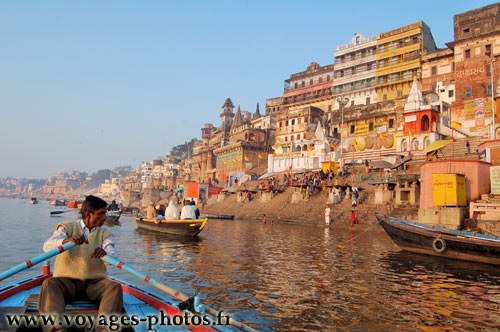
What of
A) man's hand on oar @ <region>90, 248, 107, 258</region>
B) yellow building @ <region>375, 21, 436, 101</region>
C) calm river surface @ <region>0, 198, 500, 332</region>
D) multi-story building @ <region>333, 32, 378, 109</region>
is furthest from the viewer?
multi-story building @ <region>333, 32, 378, 109</region>

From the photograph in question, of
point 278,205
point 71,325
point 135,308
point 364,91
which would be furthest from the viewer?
point 364,91

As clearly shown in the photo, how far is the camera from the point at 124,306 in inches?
185

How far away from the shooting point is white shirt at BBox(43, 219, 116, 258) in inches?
170

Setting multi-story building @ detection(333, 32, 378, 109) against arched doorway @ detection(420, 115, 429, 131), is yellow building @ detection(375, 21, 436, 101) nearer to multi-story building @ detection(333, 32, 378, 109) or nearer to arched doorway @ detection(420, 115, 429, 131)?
multi-story building @ detection(333, 32, 378, 109)

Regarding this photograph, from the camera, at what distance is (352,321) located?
6488 mm

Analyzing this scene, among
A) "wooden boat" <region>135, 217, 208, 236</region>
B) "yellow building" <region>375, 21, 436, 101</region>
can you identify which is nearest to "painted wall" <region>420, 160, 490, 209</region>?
"wooden boat" <region>135, 217, 208, 236</region>

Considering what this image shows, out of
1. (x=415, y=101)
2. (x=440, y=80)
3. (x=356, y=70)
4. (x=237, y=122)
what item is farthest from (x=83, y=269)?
(x=237, y=122)

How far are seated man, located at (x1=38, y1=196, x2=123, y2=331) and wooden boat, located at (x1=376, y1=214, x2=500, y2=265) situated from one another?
13.0 m

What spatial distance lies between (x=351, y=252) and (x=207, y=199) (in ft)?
140

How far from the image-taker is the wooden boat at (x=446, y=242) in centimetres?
1271

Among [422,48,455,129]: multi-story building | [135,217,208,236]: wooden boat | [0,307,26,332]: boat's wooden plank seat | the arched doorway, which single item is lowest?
[135,217,208,236]: wooden boat

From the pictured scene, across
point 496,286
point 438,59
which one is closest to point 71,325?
point 496,286

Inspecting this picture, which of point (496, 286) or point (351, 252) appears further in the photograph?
point (351, 252)

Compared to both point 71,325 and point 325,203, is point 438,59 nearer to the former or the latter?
point 325,203
